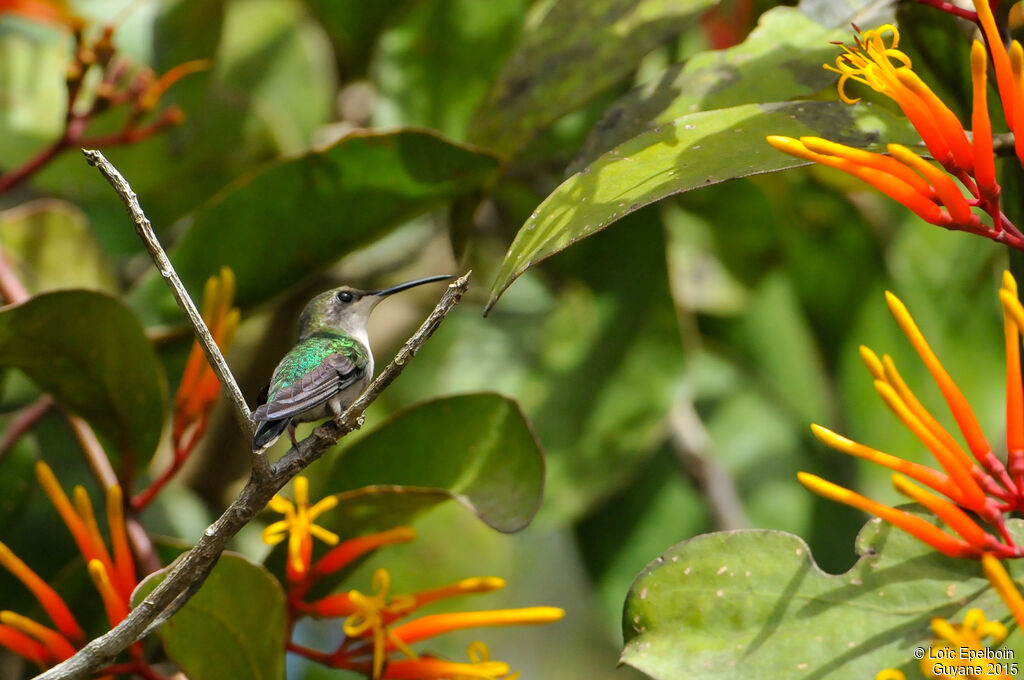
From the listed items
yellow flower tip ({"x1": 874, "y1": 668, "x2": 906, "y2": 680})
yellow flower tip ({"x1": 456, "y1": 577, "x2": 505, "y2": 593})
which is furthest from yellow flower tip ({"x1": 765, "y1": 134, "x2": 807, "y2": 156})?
yellow flower tip ({"x1": 456, "y1": 577, "x2": 505, "y2": 593})

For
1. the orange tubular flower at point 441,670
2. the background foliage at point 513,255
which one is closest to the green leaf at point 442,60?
the background foliage at point 513,255

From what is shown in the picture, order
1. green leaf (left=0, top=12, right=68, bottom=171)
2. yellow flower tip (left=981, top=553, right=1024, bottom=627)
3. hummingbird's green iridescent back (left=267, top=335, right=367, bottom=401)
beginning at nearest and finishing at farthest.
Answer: yellow flower tip (left=981, top=553, right=1024, bottom=627) < hummingbird's green iridescent back (left=267, top=335, right=367, bottom=401) < green leaf (left=0, top=12, right=68, bottom=171)

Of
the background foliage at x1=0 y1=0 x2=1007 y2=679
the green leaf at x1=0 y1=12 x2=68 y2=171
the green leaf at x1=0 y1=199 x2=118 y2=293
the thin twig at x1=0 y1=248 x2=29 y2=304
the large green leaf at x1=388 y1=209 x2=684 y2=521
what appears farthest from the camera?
the green leaf at x1=0 y1=12 x2=68 y2=171

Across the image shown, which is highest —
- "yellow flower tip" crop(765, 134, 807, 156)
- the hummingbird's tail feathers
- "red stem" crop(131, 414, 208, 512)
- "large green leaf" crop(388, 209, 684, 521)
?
"yellow flower tip" crop(765, 134, 807, 156)

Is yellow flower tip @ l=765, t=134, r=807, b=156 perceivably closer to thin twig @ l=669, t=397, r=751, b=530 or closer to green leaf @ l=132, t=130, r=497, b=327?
green leaf @ l=132, t=130, r=497, b=327

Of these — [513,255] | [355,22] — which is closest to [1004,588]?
[513,255]

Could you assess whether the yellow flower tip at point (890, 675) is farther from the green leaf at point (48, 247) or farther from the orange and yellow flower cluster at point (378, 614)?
the green leaf at point (48, 247)

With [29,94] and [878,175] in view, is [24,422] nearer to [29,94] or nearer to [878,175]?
[29,94]

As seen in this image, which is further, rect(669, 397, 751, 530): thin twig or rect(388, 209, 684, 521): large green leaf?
rect(669, 397, 751, 530): thin twig

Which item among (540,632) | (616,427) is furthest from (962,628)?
(540,632)
